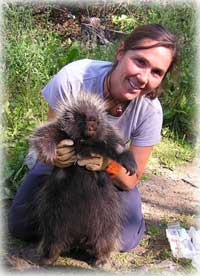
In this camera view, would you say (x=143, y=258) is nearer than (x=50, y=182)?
No

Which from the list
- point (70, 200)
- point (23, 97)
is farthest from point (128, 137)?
point (23, 97)

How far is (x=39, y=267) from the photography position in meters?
2.97

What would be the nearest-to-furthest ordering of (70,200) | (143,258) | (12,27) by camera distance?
1. (70,200)
2. (143,258)
3. (12,27)

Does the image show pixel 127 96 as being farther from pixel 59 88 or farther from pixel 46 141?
pixel 46 141

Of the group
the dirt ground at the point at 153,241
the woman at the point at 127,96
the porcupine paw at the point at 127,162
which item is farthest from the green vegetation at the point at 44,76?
the porcupine paw at the point at 127,162

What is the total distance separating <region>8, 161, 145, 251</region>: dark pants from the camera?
3.17 m

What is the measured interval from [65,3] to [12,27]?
1.99 meters

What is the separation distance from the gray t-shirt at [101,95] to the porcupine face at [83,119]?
22 cm

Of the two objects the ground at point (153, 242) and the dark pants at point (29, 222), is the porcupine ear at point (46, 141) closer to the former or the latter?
the dark pants at point (29, 222)

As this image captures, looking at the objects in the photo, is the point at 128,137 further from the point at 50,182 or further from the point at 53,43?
the point at 53,43

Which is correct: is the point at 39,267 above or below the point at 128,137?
below

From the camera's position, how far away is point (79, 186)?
8.94 feet

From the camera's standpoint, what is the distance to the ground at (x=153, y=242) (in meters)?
3.03

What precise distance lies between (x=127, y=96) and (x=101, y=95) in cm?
19
